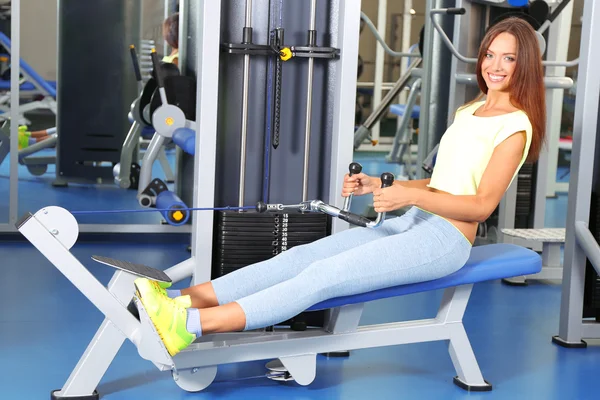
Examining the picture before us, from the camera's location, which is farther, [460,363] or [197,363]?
[460,363]

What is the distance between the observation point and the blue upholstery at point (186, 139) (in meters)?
→ 4.21

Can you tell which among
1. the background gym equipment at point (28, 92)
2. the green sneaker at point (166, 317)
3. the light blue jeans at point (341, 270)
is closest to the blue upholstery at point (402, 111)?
the background gym equipment at point (28, 92)

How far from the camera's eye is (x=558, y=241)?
14.3ft

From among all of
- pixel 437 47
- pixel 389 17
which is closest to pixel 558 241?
pixel 437 47

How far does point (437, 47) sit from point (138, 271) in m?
3.55

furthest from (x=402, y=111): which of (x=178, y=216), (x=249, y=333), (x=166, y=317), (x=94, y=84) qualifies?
(x=166, y=317)

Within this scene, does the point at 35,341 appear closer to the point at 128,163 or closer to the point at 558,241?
the point at 128,163

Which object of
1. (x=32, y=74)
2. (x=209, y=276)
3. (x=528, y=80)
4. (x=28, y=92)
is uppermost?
(x=528, y=80)

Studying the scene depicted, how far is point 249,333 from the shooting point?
2.86 meters

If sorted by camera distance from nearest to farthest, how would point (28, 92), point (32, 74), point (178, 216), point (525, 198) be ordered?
point (178, 216) → point (525, 198) → point (28, 92) → point (32, 74)

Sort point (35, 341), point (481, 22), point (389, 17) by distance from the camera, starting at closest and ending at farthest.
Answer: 1. point (35, 341)
2. point (481, 22)
3. point (389, 17)

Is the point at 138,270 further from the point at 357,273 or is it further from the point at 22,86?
the point at 22,86

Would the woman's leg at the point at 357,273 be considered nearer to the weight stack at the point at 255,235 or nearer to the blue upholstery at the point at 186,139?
the weight stack at the point at 255,235

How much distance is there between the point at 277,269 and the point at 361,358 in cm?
68
